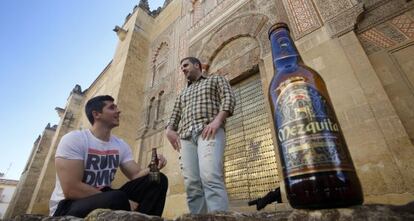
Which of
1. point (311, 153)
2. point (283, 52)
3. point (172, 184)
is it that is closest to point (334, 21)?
→ point (283, 52)

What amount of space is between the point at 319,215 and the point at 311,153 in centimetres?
20

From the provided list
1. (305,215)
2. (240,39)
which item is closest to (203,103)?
(305,215)

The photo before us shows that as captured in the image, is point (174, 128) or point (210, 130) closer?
point (210, 130)

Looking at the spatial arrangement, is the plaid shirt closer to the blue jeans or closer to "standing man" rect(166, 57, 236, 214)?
"standing man" rect(166, 57, 236, 214)

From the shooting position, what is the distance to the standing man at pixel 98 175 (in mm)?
1114

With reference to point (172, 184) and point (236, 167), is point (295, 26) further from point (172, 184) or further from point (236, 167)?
point (172, 184)

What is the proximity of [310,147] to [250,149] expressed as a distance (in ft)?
9.33

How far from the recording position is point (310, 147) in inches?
26.5

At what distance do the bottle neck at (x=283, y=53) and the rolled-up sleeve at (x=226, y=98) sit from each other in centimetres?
65

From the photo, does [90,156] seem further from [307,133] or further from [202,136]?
[307,133]

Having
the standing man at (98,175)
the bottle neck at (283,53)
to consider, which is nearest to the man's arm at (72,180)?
the standing man at (98,175)

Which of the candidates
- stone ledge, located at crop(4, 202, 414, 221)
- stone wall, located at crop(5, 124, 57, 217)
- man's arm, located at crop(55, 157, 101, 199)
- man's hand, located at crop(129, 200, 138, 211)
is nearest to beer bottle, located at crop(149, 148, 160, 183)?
man's hand, located at crop(129, 200, 138, 211)

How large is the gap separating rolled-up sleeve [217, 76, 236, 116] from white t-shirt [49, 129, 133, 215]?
0.95 meters

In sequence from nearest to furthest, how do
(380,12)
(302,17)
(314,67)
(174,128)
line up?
1. (174,128)
2. (380,12)
3. (314,67)
4. (302,17)
